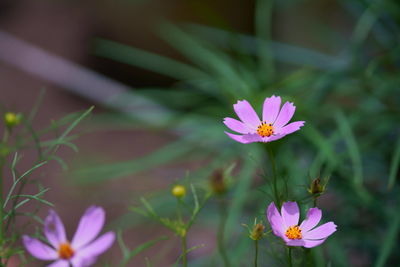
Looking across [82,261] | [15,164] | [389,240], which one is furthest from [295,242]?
[389,240]

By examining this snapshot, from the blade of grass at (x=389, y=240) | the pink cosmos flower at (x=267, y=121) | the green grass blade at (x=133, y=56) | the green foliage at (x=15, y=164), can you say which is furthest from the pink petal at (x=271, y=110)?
the green grass blade at (x=133, y=56)

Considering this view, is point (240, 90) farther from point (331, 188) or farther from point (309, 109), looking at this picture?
point (331, 188)

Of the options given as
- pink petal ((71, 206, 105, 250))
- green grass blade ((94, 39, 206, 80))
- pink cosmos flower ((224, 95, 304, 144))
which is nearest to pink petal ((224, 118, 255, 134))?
pink cosmos flower ((224, 95, 304, 144))

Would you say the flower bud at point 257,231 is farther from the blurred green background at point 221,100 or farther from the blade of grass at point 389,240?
the blade of grass at point 389,240

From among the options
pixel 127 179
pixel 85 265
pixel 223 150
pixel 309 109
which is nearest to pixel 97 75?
pixel 127 179

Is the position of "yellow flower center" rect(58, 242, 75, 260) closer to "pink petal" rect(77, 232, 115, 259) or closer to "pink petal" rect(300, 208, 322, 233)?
"pink petal" rect(77, 232, 115, 259)

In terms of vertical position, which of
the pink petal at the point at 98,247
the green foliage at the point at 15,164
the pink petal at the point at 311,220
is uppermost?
the green foliage at the point at 15,164

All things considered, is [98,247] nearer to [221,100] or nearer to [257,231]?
[257,231]
